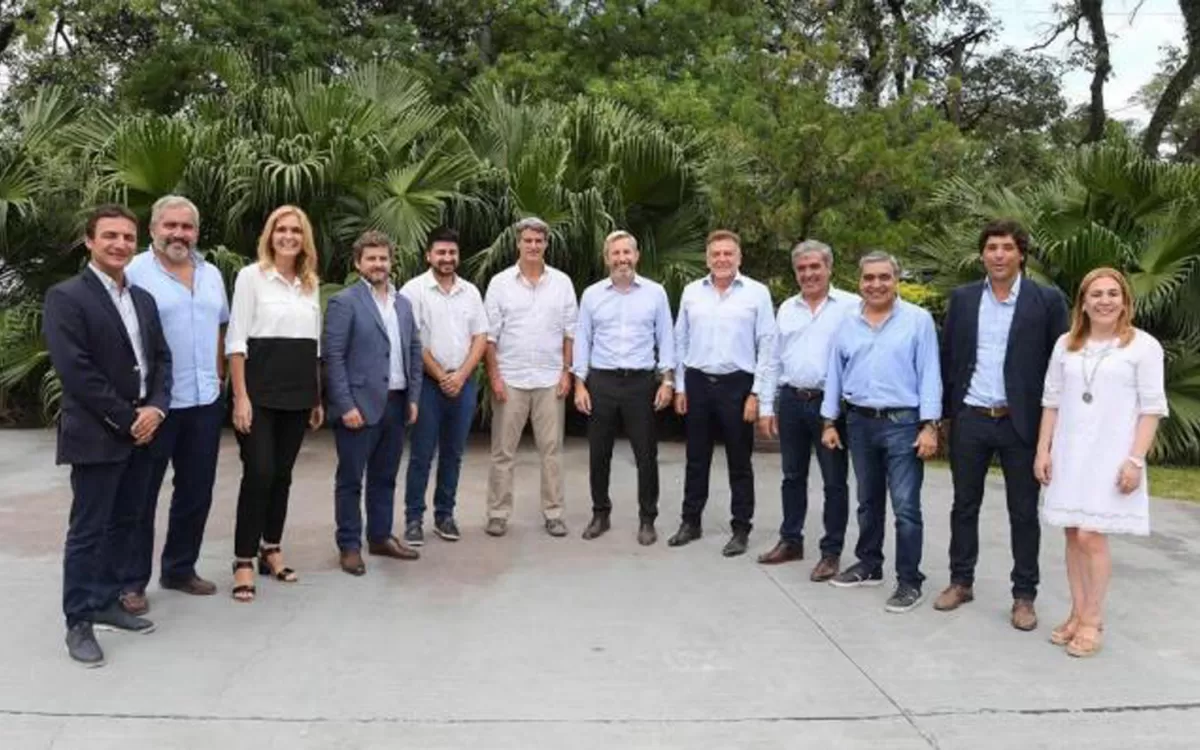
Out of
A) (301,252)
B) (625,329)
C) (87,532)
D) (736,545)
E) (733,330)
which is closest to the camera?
(87,532)

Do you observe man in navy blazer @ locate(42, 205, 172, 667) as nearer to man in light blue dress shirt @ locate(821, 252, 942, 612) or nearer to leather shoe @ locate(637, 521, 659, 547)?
leather shoe @ locate(637, 521, 659, 547)

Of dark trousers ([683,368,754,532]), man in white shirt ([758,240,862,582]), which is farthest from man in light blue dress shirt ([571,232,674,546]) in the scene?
man in white shirt ([758,240,862,582])

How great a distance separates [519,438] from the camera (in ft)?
21.4

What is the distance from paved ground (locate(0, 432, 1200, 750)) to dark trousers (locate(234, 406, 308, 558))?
1.03 feet

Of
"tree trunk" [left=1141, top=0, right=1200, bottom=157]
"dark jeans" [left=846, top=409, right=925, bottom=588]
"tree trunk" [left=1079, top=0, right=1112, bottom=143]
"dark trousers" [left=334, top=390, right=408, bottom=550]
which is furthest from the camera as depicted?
"tree trunk" [left=1079, top=0, right=1112, bottom=143]

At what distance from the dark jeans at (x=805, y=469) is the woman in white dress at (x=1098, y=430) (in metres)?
1.21

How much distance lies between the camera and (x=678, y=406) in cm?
640

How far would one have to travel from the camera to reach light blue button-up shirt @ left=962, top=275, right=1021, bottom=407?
482 cm

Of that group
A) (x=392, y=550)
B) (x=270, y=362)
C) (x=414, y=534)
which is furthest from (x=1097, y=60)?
(x=270, y=362)

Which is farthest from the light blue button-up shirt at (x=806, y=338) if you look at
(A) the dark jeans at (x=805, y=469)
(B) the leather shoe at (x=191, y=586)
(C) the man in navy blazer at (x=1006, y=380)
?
(B) the leather shoe at (x=191, y=586)

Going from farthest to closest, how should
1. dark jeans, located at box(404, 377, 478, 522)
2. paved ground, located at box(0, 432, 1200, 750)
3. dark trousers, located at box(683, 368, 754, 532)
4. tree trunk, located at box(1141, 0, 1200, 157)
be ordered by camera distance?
tree trunk, located at box(1141, 0, 1200, 157) → dark jeans, located at box(404, 377, 478, 522) → dark trousers, located at box(683, 368, 754, 532) → paved ground, located at box(0, 432, 1200, 750)

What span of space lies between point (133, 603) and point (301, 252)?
1786 millimetres

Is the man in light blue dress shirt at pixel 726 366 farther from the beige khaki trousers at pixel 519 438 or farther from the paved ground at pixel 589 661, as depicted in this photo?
the beige khaki trousers at pixel 519 438

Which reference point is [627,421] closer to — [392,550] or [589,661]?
[392,550]
